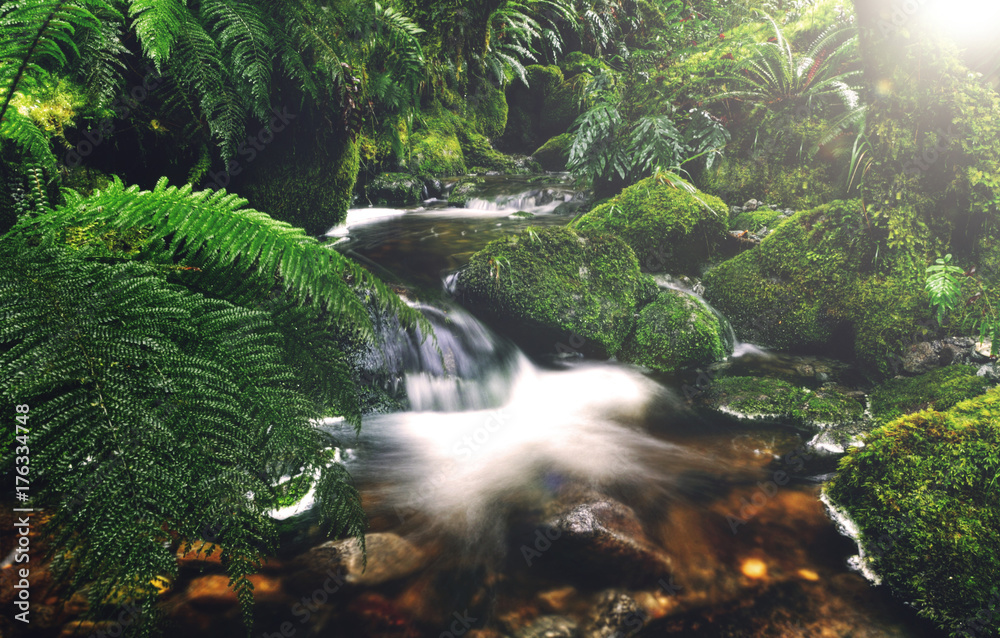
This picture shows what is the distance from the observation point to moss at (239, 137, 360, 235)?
395 cm

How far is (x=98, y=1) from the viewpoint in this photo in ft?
4.76

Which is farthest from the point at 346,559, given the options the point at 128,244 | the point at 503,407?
the point at 503,407

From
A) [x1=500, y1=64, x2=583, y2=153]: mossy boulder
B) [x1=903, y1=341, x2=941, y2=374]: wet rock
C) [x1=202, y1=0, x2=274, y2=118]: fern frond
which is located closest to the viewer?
[x1=202, y1=0, x2=274, y2=118]: fern frond

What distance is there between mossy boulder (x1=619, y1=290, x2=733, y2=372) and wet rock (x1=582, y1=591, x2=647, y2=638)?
2618mm

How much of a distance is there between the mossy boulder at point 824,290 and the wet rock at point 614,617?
327 cm

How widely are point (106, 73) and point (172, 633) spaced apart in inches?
100

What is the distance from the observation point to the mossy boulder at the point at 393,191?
834 cm

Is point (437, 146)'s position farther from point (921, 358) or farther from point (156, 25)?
point (921, 358)

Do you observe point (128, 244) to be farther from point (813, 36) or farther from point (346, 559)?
point (813, 36)

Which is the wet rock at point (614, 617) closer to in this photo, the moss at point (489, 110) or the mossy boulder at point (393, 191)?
the mossy boulder at point (393, 191)

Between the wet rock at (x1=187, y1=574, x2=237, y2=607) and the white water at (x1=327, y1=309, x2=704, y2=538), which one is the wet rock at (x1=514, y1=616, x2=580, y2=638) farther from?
the wet rock at (x1=187, y1=574, x2=237, y2=607)

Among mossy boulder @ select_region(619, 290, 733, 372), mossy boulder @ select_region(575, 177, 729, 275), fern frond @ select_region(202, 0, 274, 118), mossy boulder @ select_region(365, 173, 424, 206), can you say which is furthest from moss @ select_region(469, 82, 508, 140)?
fern frond @ select_region(202, 0, 274, 118)

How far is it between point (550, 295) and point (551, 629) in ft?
9.71

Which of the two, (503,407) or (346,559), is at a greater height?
(346,559)
